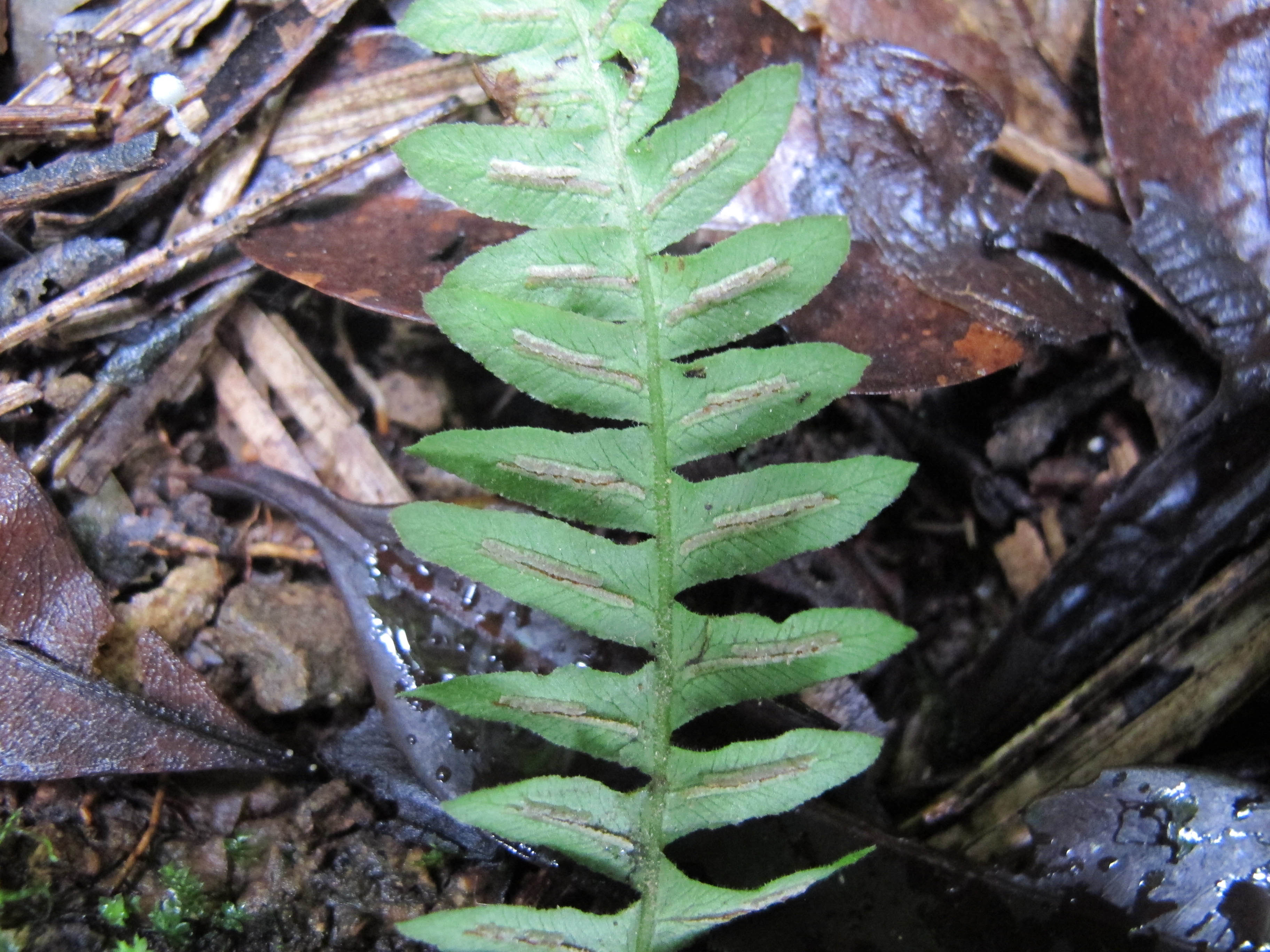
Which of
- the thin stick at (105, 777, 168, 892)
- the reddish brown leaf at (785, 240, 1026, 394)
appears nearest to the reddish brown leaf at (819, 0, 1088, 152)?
the reddish brown leaf at (785, 240, 1026, 394)

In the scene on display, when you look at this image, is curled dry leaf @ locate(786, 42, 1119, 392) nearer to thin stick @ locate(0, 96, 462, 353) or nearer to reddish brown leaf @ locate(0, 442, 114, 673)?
thin stick @ locate(0, 96, 462, 353)

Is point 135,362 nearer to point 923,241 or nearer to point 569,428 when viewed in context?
point 569,428

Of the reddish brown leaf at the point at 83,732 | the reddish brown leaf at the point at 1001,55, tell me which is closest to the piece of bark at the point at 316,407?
the reddish brown leaf at the point at 83,732

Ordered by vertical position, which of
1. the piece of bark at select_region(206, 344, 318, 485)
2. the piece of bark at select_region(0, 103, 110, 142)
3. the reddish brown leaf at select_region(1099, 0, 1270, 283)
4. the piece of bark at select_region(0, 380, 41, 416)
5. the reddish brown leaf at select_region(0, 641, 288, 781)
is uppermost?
the reddish brown leaf at select_region(1099, 0, 1270, 283)

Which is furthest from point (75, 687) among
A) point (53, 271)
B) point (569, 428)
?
point (569, 428)

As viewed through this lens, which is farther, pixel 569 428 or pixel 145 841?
pixel 569 428

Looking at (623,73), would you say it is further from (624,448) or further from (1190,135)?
(1190,135)

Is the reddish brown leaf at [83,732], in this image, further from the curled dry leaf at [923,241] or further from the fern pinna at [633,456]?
the curled dry leaf at [923,241]
